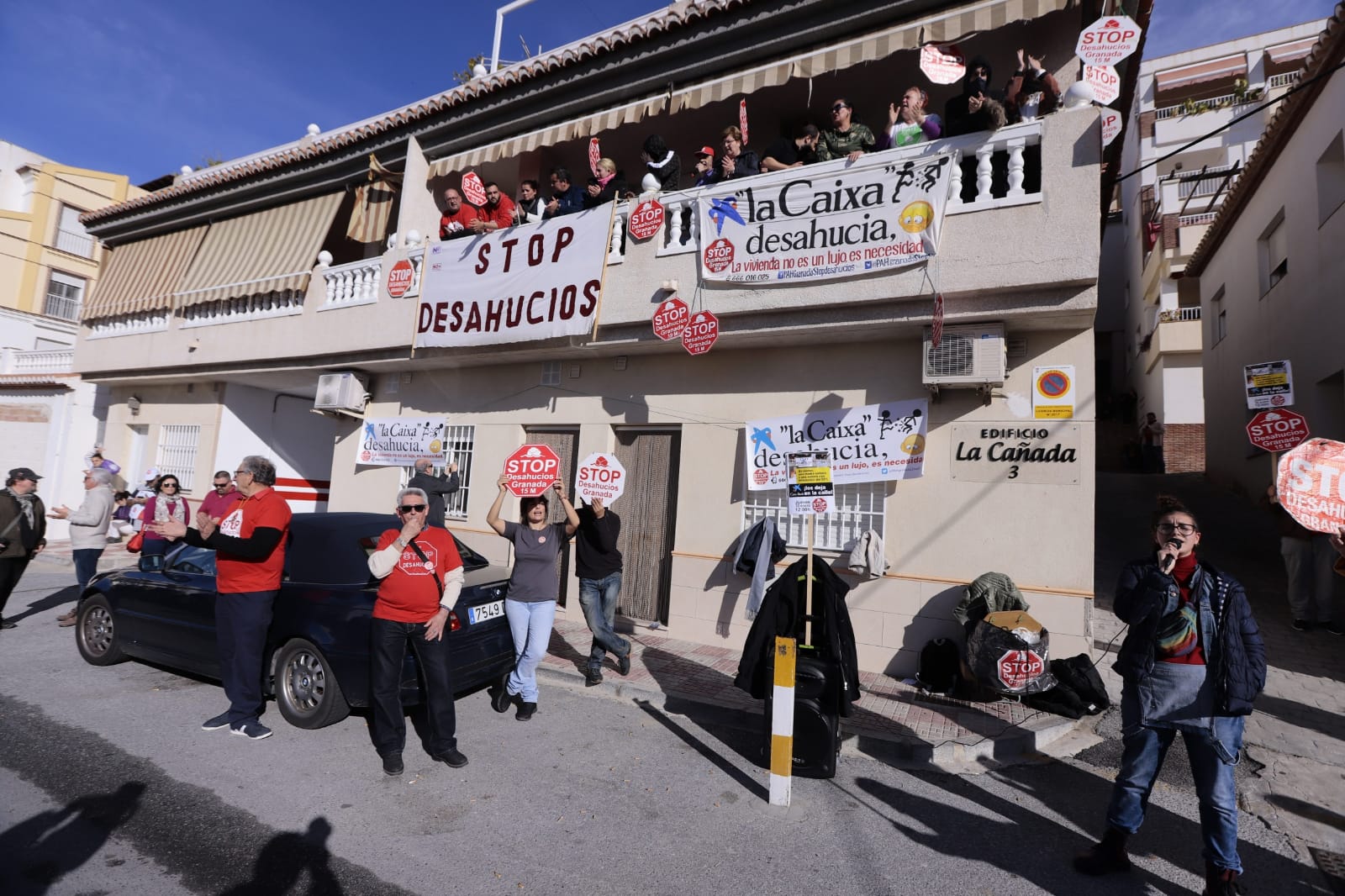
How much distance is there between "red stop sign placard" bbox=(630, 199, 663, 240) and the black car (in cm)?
438

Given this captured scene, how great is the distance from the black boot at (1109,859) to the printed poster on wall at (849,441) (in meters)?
3.62

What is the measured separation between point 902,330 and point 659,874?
5.48 m

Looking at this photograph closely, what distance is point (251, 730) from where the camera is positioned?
4574mm

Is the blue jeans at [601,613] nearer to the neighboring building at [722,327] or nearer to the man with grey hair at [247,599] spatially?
the neighboring building at [722,327]

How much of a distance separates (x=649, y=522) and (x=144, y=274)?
1324cm

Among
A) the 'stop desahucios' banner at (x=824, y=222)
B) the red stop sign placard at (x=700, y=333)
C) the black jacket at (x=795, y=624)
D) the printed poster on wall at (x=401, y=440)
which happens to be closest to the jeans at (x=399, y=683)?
the black jacket at (x=795, y=624)

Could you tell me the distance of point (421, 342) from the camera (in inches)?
370

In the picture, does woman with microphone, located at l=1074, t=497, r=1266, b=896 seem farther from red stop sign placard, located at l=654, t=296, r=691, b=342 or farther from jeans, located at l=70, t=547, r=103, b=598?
jeans, located at l=70, t=547, r=103, b=598

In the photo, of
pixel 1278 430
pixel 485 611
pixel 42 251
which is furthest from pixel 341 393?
pixel 42 251

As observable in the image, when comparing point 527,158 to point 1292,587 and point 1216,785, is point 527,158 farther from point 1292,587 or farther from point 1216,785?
point 1292,587

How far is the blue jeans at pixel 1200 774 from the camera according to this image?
3.04m

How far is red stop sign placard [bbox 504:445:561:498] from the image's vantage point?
585cm

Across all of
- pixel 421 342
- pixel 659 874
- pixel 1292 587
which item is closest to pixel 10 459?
pixel 421 342

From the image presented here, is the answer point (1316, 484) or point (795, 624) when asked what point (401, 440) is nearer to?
point (795, 624)
